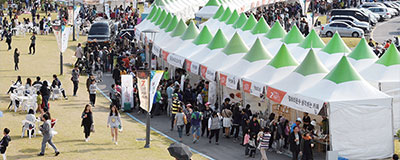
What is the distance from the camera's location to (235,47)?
2527 centimetres

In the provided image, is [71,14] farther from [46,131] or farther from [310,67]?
[46,131]

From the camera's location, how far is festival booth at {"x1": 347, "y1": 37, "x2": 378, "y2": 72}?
2341 centimetres

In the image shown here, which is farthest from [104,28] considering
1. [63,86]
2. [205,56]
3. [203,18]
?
[205,56]

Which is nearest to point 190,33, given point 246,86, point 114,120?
point 246,86

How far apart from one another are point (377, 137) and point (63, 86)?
15459mm

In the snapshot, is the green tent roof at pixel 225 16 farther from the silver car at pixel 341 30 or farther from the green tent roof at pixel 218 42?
the silver car at pixel 341 30

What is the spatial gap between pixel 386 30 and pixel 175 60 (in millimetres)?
26669

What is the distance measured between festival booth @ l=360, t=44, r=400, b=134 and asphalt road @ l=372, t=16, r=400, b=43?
22243mm

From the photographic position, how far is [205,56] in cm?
2655

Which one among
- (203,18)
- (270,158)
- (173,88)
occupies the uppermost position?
(203,18)

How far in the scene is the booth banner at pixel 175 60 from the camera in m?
27.8

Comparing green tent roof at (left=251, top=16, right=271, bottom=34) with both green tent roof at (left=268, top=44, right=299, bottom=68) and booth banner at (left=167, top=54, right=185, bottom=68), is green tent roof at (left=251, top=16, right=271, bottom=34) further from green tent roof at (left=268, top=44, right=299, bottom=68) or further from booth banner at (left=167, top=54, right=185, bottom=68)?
green tent roof at (left=268, top=44, right=299, bottom=68)

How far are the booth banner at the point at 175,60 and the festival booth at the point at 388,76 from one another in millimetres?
Answer: 8228

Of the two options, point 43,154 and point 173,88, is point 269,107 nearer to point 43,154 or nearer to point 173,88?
point 173,88
